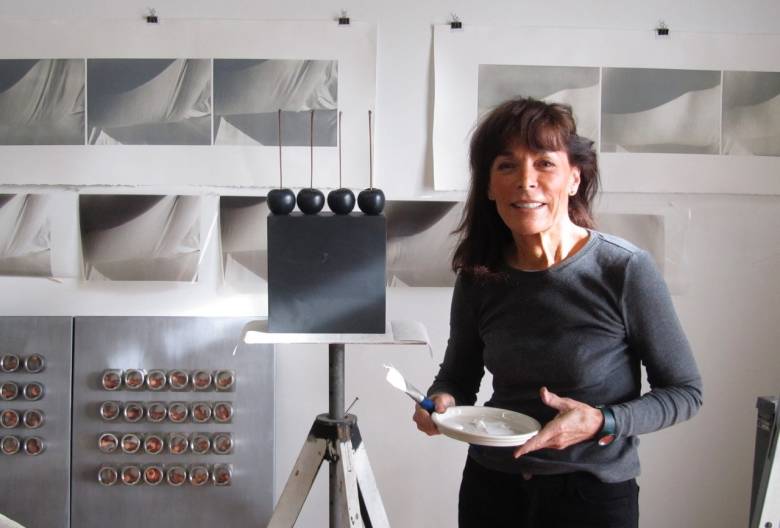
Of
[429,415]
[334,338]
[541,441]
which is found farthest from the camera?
A: [334,338]

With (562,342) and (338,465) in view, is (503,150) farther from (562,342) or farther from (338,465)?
(338,465)

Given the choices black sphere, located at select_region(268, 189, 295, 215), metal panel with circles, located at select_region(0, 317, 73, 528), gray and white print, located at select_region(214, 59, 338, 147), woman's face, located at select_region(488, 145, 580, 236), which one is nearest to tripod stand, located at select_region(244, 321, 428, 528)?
black sphere, located at select_region(268, 189, 295, 215)

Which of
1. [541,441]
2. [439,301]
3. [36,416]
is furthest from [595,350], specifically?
[36,416]

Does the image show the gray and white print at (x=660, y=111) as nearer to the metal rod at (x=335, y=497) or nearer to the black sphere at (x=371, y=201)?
the black sphere at (x=371, y=201)

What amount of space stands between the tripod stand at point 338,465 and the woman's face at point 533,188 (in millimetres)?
356

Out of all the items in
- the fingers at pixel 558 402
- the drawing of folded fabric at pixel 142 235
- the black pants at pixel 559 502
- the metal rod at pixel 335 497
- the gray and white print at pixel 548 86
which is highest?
the gray and white print at pixel 548 86

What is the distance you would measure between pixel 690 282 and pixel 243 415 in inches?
54.8

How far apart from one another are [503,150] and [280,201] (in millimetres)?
471

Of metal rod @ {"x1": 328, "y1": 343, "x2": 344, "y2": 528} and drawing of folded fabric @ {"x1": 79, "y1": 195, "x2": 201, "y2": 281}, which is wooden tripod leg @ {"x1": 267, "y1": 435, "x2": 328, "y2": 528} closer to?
metal rod @ {"x1": 328, "y1": 343, "x2": 344, "y2": 528}

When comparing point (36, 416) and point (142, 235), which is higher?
point (142, 235)

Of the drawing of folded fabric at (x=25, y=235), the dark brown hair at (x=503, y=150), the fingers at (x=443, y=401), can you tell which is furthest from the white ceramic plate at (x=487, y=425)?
the drawing of folded fabric at (x=25, y=235)

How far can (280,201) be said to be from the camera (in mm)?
1328

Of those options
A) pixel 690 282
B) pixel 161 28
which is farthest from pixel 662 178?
pixel 161 28

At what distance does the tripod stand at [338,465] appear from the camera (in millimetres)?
1336
